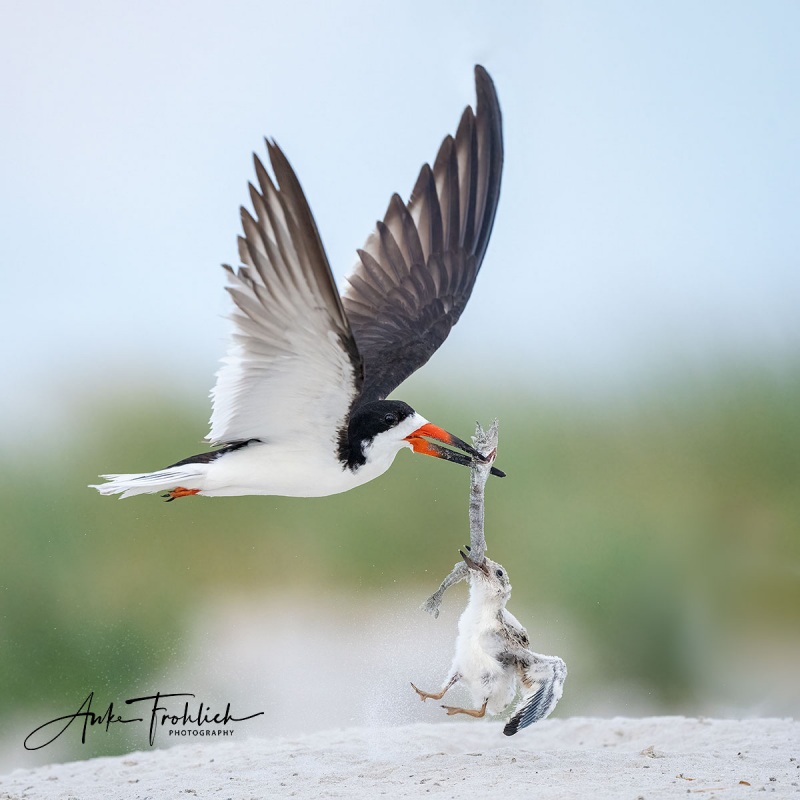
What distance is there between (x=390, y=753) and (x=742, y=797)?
3.12 feet

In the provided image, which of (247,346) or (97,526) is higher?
(247,346)

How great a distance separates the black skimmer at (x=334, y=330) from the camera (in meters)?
2.15

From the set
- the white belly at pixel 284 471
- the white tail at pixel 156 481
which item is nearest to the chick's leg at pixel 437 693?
the white belly at pixel 284 471

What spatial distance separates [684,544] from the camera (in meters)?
4.58

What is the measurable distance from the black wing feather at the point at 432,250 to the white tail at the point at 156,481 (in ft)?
2.16

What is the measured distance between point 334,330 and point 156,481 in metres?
0.59

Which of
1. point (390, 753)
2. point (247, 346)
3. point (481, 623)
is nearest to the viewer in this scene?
point (247, 346)

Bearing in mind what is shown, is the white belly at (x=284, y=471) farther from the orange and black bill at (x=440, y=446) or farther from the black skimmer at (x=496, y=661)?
the black skimmer at (x=496, y=661)

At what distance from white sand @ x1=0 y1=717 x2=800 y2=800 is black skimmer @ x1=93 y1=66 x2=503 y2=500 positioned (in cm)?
77

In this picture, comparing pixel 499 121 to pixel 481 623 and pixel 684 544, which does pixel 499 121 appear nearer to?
pixel 481 623

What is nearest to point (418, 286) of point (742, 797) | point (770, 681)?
point (742, 797)

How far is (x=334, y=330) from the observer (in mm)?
2170

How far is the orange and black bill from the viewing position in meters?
2.47
